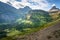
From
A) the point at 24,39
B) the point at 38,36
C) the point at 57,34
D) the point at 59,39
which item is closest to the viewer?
the point at 59,39

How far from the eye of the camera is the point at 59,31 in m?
89.1

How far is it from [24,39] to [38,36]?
16771 mm

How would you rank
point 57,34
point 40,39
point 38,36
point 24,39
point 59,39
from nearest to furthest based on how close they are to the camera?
point 59,39 < point 57,34 < point 40,39 < point 38,36 < point 24,39

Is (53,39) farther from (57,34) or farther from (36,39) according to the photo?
(36,39)

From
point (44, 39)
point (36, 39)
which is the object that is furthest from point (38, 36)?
point (44, 39)

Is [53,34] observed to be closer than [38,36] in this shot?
Yes

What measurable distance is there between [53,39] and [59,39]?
4068mm

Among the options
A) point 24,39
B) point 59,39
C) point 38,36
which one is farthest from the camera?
point 24,39

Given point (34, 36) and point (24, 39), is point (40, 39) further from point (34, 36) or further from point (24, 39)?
point (24, 39)

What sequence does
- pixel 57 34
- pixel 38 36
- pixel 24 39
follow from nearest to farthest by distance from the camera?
pixel 57 34, pixel 38 36, pixel 24 39

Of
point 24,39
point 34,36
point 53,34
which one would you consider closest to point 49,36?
point 53,34

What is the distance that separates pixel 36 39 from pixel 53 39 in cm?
1733

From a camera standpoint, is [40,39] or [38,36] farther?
[38,36]

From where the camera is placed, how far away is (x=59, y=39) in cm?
8175
